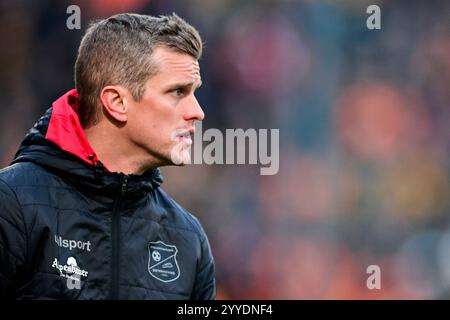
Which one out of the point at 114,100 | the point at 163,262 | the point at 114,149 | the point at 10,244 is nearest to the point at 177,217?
the point at 163,262

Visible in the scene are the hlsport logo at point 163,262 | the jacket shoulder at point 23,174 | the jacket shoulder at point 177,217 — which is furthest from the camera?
the jacket shoulder at point 177,217

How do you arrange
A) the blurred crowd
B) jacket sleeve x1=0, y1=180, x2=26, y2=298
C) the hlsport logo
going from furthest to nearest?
the blurred crowd, the hlsport logo, jacket sleeve x1=0, y1=180, x2=26, y2=298

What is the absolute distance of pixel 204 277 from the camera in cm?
255

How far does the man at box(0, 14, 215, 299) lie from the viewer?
7.19 ft

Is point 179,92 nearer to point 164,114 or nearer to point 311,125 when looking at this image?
point 164,114

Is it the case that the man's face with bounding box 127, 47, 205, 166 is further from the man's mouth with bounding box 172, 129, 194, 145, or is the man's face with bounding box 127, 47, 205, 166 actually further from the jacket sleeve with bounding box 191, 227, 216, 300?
the jacket sleeve with bounding box 191, 227, 216, 300

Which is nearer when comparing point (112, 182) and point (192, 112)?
point (112, 182)

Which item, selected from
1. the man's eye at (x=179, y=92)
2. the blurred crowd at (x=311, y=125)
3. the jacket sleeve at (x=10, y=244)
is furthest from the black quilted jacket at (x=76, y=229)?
the blurred crowd at (x=311, y=125)

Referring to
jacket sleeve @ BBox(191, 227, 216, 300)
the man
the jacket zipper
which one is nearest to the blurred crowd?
jacket sleeve @ BBox(191, 227, 216, 300)

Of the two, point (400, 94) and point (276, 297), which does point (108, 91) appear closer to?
point (276, 297)

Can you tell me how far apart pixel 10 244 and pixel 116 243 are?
278 mm

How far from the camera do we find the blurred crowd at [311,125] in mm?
5574

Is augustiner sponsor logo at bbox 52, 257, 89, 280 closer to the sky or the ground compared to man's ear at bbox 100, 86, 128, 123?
closer to the ground

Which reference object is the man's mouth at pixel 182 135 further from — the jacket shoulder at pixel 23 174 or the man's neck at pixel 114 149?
the jacket shoulder at pixel 23 174
